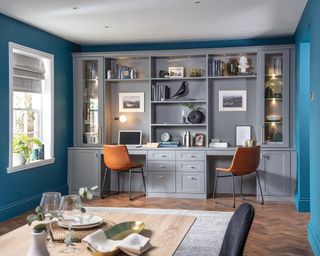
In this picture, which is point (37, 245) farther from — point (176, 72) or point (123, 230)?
point (176, 72)

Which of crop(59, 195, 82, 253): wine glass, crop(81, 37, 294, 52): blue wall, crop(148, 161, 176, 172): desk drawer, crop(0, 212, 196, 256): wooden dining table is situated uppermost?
crop(81, 37, 294, 52): blue wall

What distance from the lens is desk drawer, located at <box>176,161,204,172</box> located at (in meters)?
6.61

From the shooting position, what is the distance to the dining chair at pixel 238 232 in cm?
172

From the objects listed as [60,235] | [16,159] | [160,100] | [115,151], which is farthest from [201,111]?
[60,235]

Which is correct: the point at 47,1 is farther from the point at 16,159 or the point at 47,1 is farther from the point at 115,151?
the point at 115,151

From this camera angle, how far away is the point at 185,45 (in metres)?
7.16

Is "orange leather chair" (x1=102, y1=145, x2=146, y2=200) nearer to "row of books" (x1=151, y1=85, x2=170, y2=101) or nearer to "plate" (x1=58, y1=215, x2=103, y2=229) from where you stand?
"row of books" (x1=151, y1=85, x2=170, y2=101)

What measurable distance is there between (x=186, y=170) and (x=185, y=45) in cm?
203

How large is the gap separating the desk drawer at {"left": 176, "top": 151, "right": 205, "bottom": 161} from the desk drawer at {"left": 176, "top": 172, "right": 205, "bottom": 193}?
23cm

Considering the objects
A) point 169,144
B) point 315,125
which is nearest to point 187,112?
point 169,144

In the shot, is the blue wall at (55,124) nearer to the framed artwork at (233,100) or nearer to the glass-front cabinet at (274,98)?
the framed artwork at (233,100)

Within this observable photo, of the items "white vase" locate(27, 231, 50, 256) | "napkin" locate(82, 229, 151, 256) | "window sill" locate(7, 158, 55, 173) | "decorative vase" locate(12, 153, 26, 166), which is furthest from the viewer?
"decorative vase" locate(12, 153, 26, 166)

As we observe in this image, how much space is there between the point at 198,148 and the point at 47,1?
310cm

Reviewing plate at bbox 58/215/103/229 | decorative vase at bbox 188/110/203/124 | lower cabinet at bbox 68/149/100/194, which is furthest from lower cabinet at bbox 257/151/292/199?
plate at bbox 58/215/103/229
